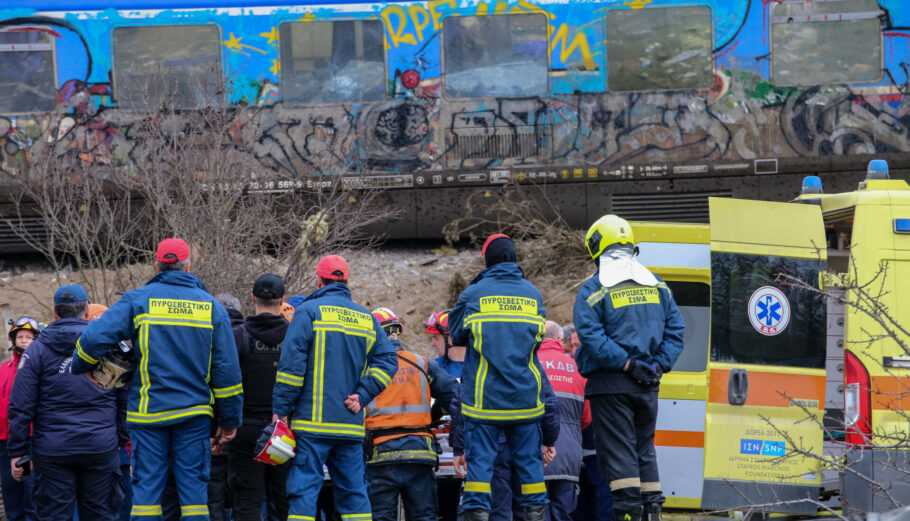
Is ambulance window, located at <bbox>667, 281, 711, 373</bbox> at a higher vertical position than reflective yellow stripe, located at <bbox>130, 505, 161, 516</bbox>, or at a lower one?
higher

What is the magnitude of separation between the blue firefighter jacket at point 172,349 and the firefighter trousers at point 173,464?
4.2 inches

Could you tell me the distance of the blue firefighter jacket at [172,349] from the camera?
19.1 feet

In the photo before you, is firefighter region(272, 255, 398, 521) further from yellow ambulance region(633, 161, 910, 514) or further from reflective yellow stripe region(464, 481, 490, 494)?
yellow ambulance region(633, 161, 910, 514)

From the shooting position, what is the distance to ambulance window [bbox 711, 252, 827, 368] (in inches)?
252

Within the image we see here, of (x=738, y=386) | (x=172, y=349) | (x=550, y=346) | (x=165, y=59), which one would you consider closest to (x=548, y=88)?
(x=165, y=59)

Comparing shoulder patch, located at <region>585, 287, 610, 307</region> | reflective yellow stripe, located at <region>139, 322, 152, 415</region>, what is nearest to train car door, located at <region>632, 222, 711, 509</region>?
shoulder patch, located at <region>585, 287, 610, 307</region>

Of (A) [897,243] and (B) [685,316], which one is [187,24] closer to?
(B) [685,316]

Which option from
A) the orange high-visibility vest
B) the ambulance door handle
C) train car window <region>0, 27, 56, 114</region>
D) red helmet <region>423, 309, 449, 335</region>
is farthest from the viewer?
train car window <region>0, 27, 56, 114</region>

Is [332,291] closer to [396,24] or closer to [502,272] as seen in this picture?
[502,272]

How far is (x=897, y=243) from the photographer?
607cm

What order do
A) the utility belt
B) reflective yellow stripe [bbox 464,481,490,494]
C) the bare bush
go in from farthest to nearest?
the bare bush
the utility belt
reflective yellow stripe [bbox 464,481,490,494]

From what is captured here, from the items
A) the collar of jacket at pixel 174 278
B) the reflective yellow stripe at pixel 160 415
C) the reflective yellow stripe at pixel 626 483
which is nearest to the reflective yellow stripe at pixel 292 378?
the reflective yellow stripe at pixel 160 415

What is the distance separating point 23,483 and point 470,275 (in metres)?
5.71

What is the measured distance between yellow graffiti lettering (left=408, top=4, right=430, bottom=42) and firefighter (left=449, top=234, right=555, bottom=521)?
20.0ft
